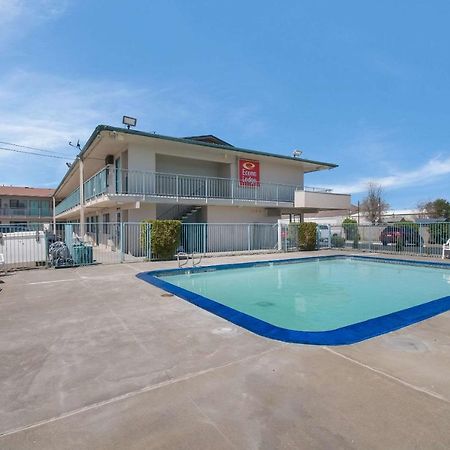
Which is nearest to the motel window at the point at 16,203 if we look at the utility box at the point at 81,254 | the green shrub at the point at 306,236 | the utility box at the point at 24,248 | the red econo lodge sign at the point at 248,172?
the red econo lodge sign at the point at 248,172

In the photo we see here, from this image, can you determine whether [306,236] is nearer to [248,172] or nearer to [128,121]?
[248,172]

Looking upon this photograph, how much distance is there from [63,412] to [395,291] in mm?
9188

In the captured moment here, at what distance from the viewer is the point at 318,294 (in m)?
9.00

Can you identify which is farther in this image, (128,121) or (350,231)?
(350,231)

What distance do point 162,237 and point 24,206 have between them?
39090mm

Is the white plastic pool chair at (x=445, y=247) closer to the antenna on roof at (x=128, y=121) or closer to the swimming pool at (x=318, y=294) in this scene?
the swimming pool at (x=318, y=294)

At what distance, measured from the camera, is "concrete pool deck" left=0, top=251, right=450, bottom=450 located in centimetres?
239

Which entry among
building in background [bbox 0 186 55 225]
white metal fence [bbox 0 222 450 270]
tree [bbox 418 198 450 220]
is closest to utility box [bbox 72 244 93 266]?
white metal fence [bbox 0 222 450 270]

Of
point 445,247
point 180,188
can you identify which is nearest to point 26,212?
point 180,188

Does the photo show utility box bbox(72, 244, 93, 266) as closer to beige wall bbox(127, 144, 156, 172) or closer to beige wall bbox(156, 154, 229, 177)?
beige wall bbox(127, 144, 156, 172)

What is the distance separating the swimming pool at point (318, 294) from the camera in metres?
5.10

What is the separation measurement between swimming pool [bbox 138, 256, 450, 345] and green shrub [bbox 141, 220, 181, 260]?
2992mm

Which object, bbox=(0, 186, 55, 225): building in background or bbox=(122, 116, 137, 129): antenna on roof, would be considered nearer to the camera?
bbox=(122, 116, 137, 129): antenna on roof

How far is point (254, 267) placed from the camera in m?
14.0
